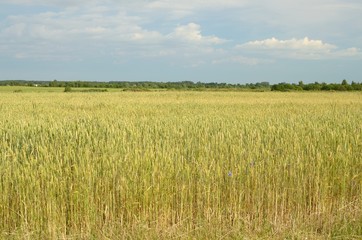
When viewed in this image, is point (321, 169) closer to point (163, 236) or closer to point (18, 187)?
point (163, 236)

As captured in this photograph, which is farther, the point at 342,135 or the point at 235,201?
the point at 342,135

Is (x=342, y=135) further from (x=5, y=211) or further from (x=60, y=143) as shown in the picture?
(x=5, y=211)

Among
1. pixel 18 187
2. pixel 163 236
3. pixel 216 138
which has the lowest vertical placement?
pixel 163 236

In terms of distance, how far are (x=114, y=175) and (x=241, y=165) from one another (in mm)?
1514

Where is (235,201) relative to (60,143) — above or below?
below

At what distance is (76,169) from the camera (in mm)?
4098

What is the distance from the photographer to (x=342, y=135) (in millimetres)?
6262

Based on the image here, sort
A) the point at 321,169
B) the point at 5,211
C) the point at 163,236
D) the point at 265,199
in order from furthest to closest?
1. the point at 321,169
2. the point at 265,199
3. the point at 5,211
4. the point at 163,236

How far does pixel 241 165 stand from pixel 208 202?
0.75 metres

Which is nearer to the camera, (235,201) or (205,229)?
(205,229)

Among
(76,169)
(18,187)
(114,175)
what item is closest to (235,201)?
(114,175)

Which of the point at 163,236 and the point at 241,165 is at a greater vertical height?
the point at 241,165

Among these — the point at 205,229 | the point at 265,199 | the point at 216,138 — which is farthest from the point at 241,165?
the point at 205,229

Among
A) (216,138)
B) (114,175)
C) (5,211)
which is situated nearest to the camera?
(5,211)
